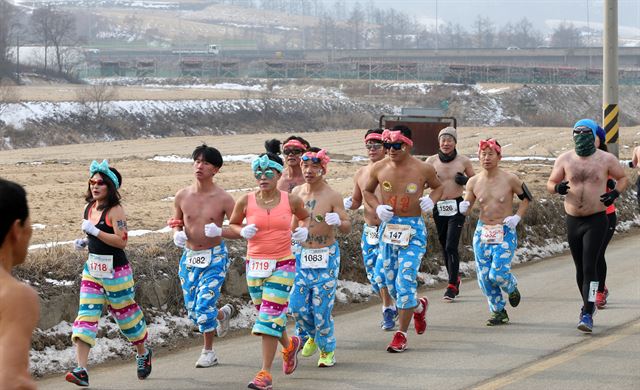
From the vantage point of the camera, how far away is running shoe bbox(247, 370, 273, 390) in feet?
33.4

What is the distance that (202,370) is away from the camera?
1123 centimetres

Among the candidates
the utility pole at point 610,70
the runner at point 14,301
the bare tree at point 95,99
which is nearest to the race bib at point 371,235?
the runner at point 14,301

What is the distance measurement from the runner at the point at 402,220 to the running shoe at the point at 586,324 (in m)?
1.61

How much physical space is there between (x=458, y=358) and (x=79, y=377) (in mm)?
3522

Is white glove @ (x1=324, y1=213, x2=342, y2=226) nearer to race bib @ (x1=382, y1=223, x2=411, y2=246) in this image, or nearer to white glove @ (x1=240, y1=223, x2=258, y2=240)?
white glove @ (x1=240, y1=223, x2=258, y2=240)

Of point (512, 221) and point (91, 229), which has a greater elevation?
point (91, 229)

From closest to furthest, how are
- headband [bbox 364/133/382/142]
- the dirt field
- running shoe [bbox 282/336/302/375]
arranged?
running shoe [bbox 282/336/302/375], headband [bbox 364/133/382/142], the dirt field

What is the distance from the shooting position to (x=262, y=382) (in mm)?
10188

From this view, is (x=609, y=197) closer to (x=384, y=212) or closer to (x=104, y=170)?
(x=384, y=212)

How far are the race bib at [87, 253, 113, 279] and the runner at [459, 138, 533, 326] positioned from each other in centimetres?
463

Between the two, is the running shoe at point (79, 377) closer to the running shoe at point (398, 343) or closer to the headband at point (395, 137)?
the running shoe at point (398, 343)

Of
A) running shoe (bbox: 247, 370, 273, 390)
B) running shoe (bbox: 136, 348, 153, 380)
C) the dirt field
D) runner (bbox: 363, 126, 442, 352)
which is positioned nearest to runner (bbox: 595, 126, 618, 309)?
runner (bbox: 363, 126, 442, 352)

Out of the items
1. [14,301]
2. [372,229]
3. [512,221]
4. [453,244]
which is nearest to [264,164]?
[372,229]

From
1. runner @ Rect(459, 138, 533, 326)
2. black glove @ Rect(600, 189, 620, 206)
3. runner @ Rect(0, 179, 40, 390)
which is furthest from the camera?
runner @ Rect(459, 138, 533, 326)
